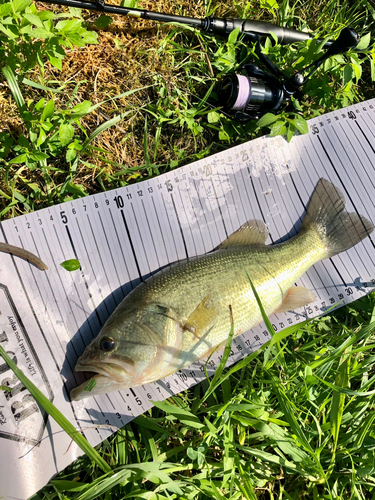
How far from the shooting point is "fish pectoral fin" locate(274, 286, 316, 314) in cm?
268

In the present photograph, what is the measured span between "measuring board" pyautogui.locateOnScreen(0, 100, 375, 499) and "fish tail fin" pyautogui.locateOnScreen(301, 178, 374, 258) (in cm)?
10

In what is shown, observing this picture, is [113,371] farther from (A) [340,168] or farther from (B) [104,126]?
(A) [340,168]

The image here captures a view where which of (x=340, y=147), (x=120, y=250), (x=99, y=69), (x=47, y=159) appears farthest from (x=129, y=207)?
(x=340, y=147)

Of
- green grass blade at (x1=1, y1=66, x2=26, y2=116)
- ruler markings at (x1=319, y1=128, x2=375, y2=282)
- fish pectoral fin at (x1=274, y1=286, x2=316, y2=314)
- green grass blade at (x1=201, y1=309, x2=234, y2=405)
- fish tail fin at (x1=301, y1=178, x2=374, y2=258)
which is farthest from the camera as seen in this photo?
ruler markings at (x1=319, y1=128, x2=375, y2=282)

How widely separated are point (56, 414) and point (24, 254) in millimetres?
1086

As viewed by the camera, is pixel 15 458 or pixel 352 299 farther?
pixel 352 299

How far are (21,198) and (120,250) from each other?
0.86m

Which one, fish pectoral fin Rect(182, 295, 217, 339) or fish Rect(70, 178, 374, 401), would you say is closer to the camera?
fish Rect(70, 178, 374, 401)

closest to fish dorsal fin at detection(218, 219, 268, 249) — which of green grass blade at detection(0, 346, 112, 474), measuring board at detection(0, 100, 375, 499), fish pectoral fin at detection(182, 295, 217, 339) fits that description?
measuring board at detection(0, 100, 375, 499)

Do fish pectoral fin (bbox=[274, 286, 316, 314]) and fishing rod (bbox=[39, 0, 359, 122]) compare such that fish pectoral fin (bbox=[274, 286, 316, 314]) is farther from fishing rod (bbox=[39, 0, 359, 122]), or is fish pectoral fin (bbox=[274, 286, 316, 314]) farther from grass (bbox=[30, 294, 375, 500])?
fishing rod (bbox=[39, 0, 359, 122])

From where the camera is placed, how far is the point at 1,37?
232 cm

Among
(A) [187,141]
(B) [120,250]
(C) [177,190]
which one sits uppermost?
(A) [187,141]

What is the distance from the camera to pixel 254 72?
2.89 metres

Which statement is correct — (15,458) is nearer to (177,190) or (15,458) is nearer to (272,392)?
(272,392)
